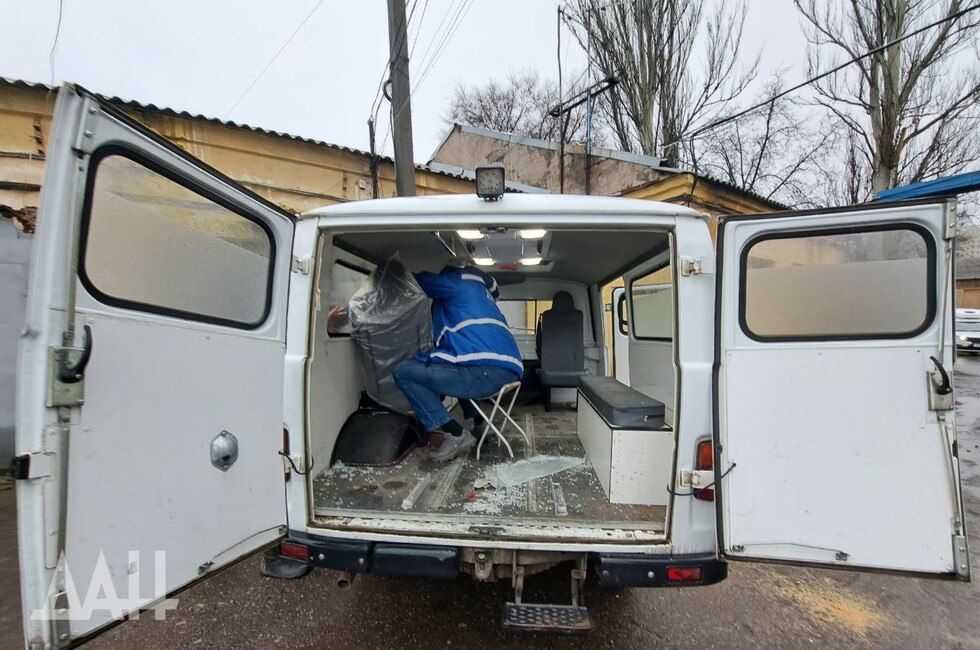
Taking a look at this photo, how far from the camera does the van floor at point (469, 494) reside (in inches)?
94.5

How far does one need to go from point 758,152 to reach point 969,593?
2506 centimetres

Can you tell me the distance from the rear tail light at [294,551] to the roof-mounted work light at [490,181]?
6.16 feet

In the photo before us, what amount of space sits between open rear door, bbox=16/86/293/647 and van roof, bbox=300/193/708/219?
21.8 inches

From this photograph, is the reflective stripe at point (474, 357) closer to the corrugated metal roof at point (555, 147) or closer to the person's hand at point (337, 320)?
the person's hand at point (337, 320)

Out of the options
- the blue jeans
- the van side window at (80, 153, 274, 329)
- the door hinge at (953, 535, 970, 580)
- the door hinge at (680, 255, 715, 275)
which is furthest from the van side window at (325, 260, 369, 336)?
the door hinge at (953, 535, 970, 580)

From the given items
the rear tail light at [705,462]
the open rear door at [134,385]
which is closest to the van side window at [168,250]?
the open rear door at [134,385]

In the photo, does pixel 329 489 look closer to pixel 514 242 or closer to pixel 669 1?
pixel 514 242

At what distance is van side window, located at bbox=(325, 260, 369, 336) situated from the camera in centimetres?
329

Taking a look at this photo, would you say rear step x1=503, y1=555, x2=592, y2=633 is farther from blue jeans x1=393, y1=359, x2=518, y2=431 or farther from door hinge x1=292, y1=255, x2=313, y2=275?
door hinge x1=292, y1=255, x2=313, y2=275

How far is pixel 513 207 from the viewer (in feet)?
7.15

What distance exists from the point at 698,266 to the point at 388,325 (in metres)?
2.31

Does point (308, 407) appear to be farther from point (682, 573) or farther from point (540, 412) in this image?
point (540, 412)

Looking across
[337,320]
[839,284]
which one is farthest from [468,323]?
[839,284]

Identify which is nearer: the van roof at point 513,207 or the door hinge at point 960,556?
the door hinge at point 960,556
